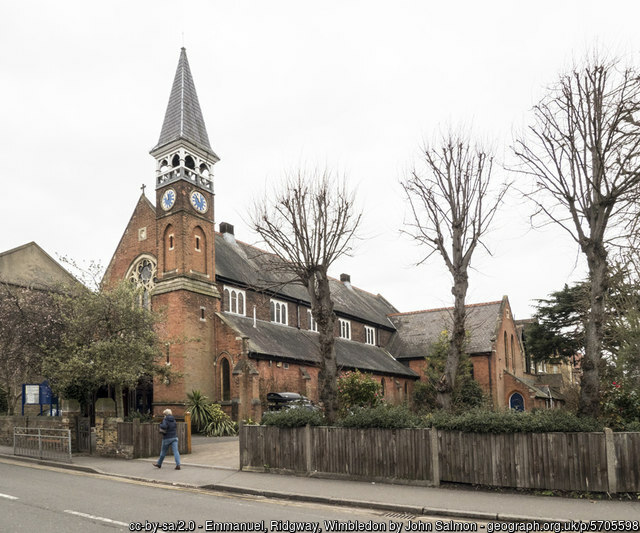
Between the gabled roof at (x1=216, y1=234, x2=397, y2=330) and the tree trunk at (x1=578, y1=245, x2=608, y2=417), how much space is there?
12846mm

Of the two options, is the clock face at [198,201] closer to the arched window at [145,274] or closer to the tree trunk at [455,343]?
the arched window at [145,274]

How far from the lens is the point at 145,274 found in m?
31.8

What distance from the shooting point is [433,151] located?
15273mm

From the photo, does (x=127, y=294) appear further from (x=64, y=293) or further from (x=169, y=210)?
(x=169, y=210)

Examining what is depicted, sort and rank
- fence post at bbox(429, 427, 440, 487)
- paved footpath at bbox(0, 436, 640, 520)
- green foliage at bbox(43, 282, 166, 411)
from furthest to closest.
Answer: green foliage at bbox(43, 282, 166, 411)
fence post at bbox(429, 427, 440, 487)
paved footpath at bbox(0, 436, 640, 520)

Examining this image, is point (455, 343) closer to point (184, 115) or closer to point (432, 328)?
point (184, 115)

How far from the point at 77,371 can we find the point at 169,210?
14.6 metres

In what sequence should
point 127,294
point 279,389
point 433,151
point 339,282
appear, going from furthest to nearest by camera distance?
point 339,282
point 279,389
point 127,294
point 433,151

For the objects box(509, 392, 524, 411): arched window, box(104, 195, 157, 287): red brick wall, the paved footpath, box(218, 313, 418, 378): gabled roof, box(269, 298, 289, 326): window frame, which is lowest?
box(509, 392, 524, 411): arched window

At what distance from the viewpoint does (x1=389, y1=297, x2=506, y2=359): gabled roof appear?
41.0 metres

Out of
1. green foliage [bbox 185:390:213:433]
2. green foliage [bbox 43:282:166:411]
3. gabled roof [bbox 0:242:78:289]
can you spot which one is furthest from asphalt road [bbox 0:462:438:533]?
gabled roof [bbox 0:242:78:289]

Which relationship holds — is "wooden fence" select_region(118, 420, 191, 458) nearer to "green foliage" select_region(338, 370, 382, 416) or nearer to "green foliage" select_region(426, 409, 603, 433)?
"green foliage" select_region(426, 409, 603, 433)

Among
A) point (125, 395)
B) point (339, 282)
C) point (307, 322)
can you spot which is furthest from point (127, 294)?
point (339, 282)

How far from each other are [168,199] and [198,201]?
1.63 metres
